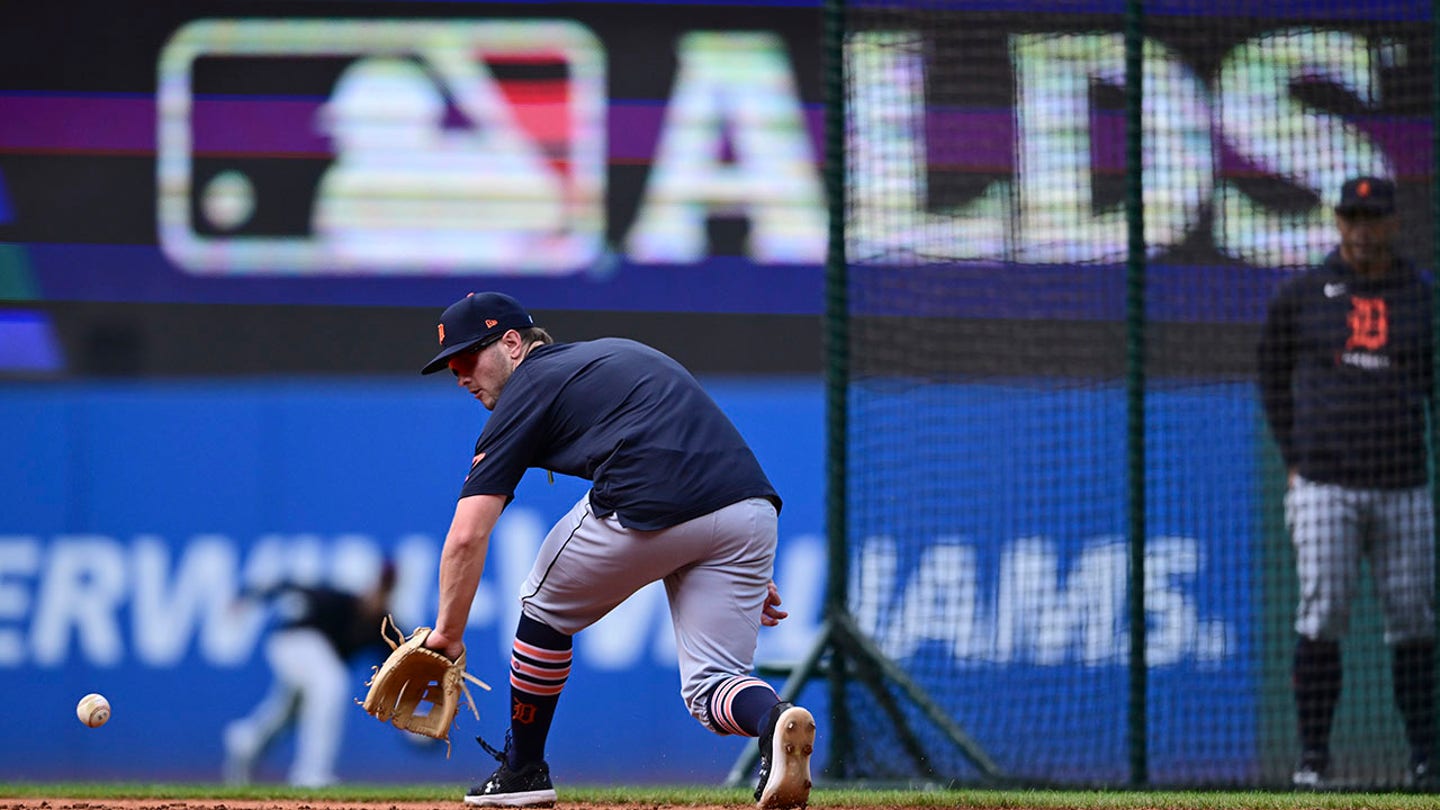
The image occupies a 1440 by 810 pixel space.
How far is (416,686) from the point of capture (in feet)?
18.0

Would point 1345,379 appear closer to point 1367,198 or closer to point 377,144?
point 1367,198

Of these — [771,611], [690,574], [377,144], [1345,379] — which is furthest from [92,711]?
[1345,379]

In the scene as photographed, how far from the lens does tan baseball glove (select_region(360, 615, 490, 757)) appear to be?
17.6 ft

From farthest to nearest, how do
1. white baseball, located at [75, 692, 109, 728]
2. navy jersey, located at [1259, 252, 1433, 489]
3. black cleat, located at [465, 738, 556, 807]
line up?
navy jersey, located at [1259, 252, 1433, 489]
white baseball, located at [75, 692, 109, 728]
black cleat, located at [465, 738, 556, 807]

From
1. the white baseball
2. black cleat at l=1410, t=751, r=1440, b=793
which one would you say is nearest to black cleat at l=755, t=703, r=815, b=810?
the white baseball

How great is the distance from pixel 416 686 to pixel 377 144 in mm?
3953

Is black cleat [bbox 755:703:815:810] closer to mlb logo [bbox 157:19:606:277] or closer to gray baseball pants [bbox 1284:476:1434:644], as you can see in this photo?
gray baseball pants [bbox 1284:476:1434:644]

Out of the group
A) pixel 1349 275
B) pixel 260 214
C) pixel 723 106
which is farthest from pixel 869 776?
pixel 260 214

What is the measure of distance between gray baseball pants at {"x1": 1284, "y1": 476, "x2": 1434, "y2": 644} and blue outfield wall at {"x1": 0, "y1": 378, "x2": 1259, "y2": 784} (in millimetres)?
1087

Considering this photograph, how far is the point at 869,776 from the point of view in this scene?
714cm

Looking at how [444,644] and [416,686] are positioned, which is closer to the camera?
[444,644]

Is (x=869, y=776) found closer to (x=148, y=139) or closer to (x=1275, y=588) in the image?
(x=1275, y=588)

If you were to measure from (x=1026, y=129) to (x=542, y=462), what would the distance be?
156 inches

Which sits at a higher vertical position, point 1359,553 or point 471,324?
point 471,324
